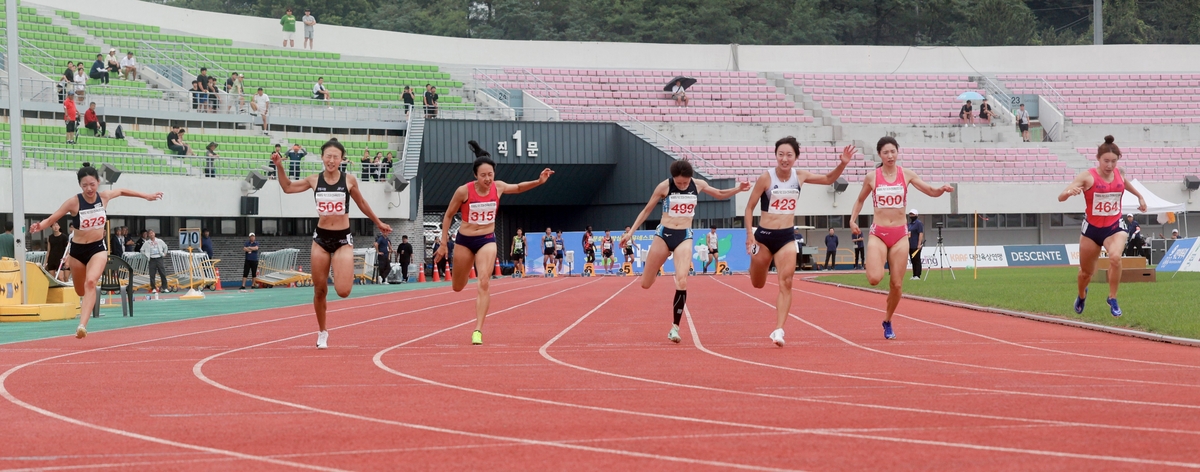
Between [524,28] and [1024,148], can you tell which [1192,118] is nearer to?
[1024,148]

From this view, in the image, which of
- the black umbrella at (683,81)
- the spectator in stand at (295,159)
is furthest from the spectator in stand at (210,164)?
the black umbrella at (683,81)

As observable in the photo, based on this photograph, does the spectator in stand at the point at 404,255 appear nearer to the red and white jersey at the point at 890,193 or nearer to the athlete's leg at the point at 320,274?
the athlete's leg at the point at 320,274

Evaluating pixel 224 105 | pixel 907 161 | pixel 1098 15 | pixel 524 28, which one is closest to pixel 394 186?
pixel 224 105

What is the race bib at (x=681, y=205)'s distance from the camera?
12016 mm

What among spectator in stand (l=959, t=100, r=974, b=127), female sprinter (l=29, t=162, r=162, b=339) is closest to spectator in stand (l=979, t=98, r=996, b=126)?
spectator in stand (l=959, t=100, r=974, b=127)

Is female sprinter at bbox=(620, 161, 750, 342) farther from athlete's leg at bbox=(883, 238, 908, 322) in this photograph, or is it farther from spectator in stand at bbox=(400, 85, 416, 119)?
spectator in stand at bbox=(400, 85, 416, 119)

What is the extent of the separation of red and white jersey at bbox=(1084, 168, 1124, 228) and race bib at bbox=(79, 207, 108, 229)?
11.5m

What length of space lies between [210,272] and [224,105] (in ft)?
34.9

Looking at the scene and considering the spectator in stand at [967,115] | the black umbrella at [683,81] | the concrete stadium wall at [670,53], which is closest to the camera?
the concrete stadium wall at [670,53]

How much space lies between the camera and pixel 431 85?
45875 millimetres

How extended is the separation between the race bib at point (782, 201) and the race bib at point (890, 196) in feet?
3.10

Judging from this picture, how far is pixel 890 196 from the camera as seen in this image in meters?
11.8

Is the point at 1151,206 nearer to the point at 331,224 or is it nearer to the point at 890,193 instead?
the point at 890,193

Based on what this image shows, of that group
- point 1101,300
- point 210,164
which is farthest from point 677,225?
point 210,164
